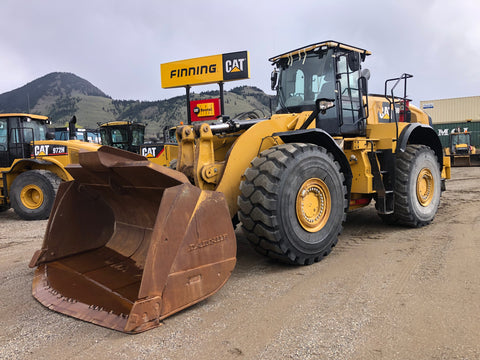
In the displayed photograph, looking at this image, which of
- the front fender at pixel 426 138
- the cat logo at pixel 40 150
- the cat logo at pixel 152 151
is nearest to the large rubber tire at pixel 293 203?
the front fender at pixel 426 138

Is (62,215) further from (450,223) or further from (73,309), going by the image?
(450,223)

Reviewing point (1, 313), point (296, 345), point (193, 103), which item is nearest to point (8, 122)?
point (1, 313)

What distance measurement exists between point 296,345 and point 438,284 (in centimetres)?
169

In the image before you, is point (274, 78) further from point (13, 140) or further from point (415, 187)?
point (13, 140)

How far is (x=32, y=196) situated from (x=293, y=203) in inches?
289

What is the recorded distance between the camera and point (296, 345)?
2.36 metres

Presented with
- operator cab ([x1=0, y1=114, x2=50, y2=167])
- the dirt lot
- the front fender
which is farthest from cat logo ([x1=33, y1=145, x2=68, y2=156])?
the front fender

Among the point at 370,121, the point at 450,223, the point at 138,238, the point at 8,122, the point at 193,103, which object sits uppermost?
the point at 193,103

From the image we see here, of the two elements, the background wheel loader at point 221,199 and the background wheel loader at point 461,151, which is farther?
the background wheel loader at point 461,151

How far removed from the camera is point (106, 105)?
76562 mm

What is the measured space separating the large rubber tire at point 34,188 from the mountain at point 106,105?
1886 inches

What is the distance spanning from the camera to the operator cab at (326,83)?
4953 millimetres

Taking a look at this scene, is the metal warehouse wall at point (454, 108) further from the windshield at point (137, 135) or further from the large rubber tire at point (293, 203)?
the large rubber tire at point (293, 203)

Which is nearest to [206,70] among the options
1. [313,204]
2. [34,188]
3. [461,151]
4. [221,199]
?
[34,188]
